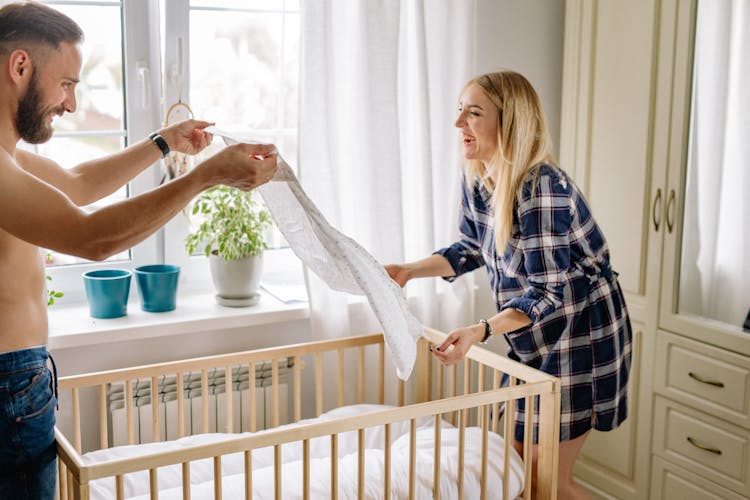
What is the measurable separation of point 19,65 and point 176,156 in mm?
1143

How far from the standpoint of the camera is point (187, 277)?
2875mm

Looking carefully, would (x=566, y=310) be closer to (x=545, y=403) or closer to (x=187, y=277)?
(x=545, y=403)

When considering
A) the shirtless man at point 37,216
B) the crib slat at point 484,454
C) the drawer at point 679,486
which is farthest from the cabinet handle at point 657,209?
the shirtless man at point 37,216

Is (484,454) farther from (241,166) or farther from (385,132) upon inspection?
(385,132)

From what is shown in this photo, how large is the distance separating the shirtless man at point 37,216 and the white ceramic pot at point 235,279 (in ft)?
3.29

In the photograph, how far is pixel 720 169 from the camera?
249 centimetres

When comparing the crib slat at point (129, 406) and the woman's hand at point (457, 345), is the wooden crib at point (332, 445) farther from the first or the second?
the woman's hand at point (457, 345)

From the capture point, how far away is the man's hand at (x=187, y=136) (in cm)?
206

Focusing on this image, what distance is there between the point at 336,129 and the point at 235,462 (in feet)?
3.36

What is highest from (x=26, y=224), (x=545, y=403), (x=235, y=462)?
(x=26, y=224)

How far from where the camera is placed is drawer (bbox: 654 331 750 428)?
2.46 meters

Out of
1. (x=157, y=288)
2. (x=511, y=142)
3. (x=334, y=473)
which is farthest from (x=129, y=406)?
(x=511, y=142)

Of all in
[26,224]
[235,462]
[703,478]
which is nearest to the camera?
[26,224]

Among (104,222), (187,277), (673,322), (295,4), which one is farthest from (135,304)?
(673,322)
